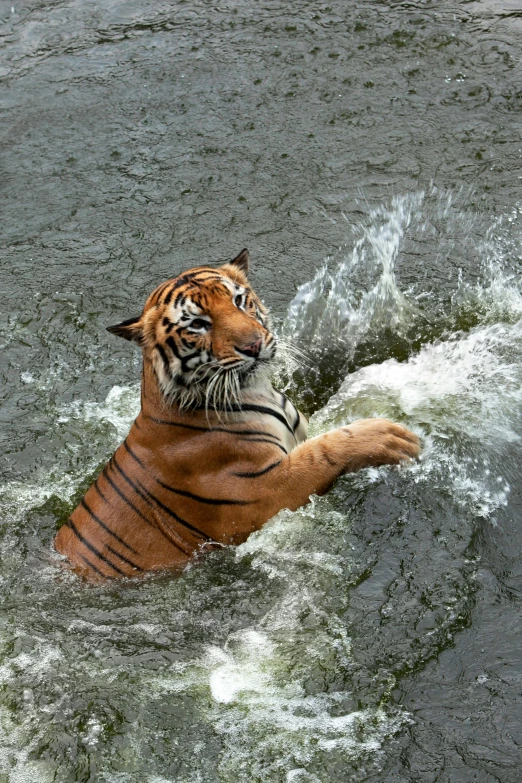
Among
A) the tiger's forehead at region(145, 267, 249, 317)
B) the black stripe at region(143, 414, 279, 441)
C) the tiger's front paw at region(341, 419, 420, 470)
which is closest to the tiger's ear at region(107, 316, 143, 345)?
the tiger's forehead at region(145, 267, 249, 317)

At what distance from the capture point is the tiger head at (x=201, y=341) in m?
3.55

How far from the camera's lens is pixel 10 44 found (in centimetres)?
770

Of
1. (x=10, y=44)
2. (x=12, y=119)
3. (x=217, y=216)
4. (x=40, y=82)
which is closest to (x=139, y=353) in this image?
(x=217, y=216)

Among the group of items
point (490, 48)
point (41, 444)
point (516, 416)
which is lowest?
point (41, 444)

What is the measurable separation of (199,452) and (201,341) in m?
0.41

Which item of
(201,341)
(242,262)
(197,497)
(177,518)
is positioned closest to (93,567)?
(177,518)

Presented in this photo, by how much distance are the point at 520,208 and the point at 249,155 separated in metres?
1.72

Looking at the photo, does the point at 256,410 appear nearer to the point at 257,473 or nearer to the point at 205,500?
the point at 257,473

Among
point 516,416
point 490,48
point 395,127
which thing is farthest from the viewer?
point 490,48

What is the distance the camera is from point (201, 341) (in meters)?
3.57

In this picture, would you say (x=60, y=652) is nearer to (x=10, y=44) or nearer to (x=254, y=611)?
(x=254, y=611)

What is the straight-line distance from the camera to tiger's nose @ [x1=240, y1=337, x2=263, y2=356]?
3525 millimetres

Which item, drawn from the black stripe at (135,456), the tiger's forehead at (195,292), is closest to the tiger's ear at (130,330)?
the tiger's forehead at (195,292)

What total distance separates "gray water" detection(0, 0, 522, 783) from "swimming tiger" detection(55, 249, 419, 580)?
4.3 inches
